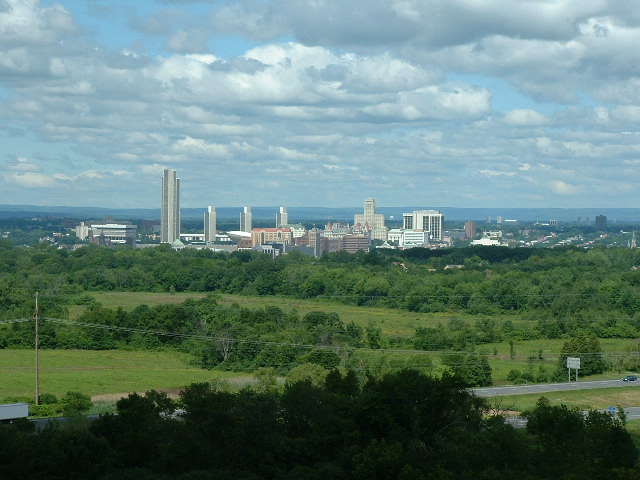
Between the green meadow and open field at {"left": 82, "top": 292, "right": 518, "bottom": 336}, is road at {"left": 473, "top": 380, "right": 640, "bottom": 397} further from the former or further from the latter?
open field at {"left": 82, "top": 292, "right": 518, "bottom": 336}

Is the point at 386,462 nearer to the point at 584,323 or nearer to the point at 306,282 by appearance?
the point at 584,323

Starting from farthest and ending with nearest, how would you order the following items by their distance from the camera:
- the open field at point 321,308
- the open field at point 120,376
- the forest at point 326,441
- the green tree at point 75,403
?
the open field at point 321,308
the open field at point 120,376
the green tree at point 75,403
the forest at point 326,441

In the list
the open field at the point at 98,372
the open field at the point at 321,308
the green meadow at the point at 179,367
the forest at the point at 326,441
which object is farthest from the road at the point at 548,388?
the open field at the point at 321,308

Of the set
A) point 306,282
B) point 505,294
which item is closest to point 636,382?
point 505,294

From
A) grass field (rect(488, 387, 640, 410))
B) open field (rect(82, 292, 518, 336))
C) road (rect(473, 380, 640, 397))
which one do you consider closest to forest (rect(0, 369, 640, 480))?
grass field (rect(488, 387, 640, 410))

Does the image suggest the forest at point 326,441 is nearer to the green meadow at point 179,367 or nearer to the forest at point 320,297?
the green meadow at point 179,367

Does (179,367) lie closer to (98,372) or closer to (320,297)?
(98,372)
